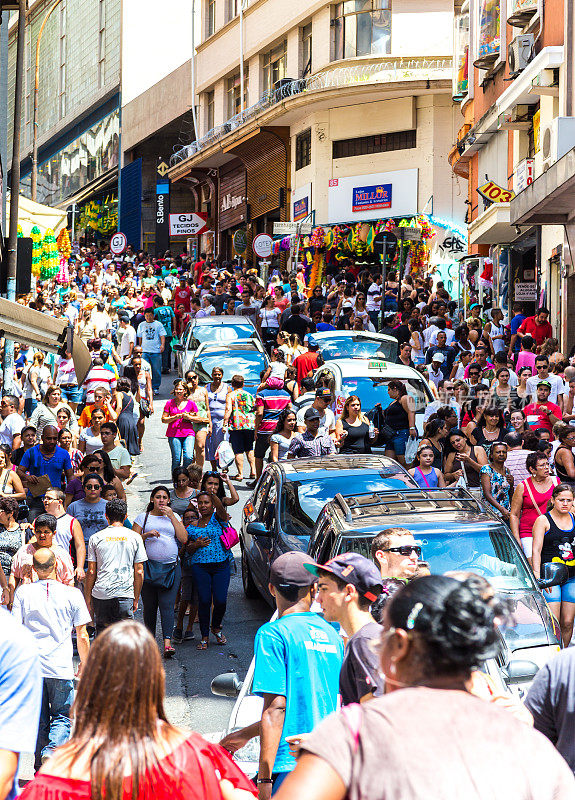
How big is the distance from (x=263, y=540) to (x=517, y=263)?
19.5m

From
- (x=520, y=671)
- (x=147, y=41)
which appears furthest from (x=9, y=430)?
(x=147, y=41)

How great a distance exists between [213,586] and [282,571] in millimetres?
6206

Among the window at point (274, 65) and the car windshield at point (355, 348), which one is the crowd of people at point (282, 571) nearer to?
the car windshield at point (355, 348)

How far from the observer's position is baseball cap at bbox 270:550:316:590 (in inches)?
210

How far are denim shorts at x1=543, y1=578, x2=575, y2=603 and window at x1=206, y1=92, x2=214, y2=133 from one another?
44951 mm

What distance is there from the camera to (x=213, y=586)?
37.6ft

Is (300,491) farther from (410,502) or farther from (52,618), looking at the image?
(52,618)

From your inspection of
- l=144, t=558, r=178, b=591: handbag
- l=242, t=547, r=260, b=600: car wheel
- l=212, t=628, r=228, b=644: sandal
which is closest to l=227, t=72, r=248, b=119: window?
l=242, t=547, r=260, b=600: car wheel

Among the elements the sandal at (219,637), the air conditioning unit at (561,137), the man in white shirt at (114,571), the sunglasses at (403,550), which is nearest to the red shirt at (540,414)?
the sandal at (219,637)

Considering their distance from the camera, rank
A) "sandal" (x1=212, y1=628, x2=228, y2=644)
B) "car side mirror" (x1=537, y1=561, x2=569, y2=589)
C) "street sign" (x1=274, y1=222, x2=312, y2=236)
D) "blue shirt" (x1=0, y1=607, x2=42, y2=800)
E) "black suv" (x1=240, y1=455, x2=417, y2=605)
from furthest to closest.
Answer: "street sign" (x1=274, y1=222, x2=312, y2=236)
"sandal" (x1=212, y1=628, x2=228, y2=644)
"black suv" (x1=240, y1=455, x2=417, y2=605)
"car side mirror" (x1=537, y1=561, x2=569, y2=589)
"blue shirt" (x1=0, y1=607, x2=42, y2=800)

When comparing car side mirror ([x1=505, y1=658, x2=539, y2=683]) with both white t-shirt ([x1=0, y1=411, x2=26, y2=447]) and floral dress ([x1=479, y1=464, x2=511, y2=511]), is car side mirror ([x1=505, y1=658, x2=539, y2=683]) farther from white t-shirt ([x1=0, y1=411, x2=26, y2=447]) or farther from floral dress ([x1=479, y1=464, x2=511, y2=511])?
white t-shirt ([x1=0, y1=411, x2=26, y2=447])

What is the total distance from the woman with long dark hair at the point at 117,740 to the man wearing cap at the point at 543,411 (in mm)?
11572

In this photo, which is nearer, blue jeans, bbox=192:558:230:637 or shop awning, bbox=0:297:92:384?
blue jeans, bbox=192:558:230:637

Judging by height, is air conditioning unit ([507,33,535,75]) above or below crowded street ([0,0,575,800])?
above
